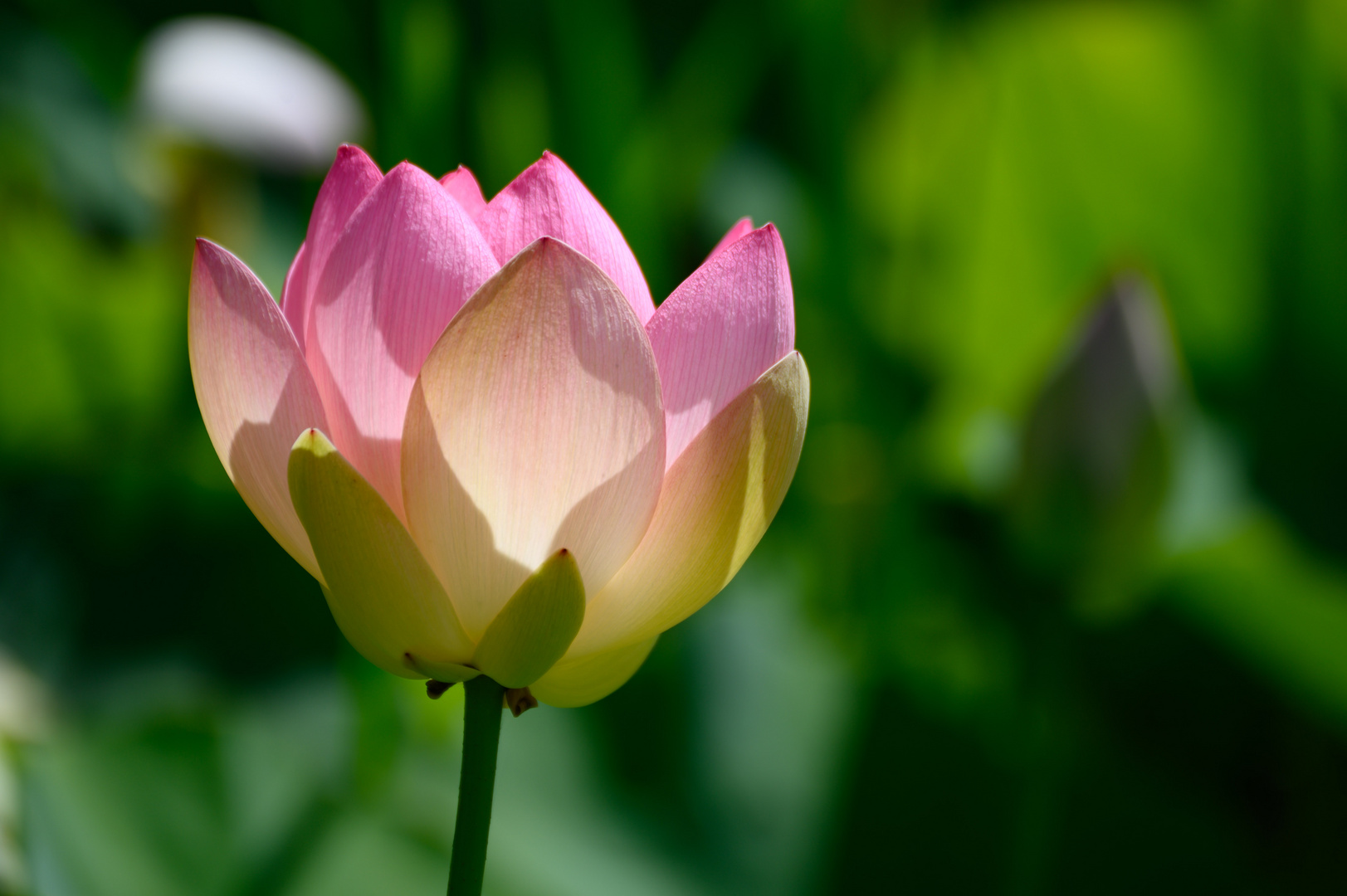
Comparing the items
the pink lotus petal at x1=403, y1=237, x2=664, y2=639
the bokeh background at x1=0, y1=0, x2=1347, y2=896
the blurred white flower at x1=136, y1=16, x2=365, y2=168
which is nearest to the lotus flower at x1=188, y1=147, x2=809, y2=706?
the pink lotus petal at x1=403, y1=237, x2=664, y2=639

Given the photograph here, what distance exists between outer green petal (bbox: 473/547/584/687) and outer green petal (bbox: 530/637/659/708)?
0.05 feet

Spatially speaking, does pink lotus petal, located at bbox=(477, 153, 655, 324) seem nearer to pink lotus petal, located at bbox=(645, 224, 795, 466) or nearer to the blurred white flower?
pink lotus petal, located at bbox=(645, 224, 795, 466)

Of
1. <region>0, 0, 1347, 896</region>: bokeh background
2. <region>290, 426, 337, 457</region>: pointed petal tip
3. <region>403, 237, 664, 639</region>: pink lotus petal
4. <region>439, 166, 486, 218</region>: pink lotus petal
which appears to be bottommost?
<region>290, 426, 337, 457</region>: pointed petal tip

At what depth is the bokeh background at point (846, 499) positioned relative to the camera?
572 mm

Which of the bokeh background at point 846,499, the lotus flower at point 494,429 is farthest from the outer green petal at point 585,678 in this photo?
the bokeh background at point 846,499

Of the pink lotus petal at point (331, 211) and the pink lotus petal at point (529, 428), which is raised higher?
the pink lotus petal at point (331, 211)

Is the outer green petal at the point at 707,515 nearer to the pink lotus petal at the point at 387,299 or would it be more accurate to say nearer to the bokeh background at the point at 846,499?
the pink lotus petal at the point at 387,299

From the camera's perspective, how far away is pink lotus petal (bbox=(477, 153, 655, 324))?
0.21 meters

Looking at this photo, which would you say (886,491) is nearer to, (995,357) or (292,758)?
(995,357)

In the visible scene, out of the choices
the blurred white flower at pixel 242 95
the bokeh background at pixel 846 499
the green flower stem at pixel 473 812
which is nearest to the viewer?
the green flower stem at pixel 473 812

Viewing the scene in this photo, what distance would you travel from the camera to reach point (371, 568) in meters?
0.18

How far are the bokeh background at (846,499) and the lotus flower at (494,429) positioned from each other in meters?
0.27

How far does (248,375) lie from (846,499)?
34.4 inches

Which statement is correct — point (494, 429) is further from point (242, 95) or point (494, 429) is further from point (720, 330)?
point (242, 95)
